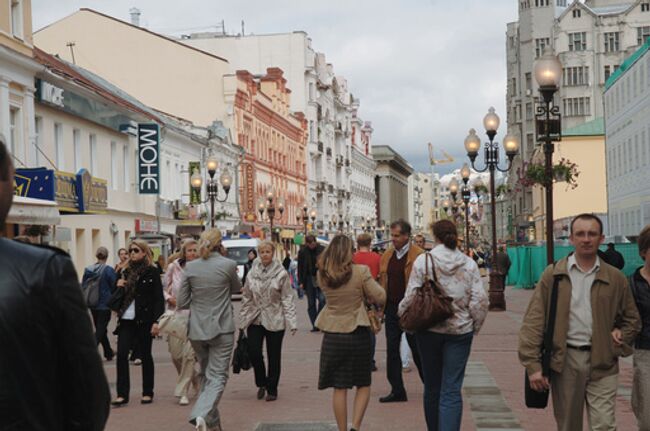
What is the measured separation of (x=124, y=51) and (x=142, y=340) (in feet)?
155

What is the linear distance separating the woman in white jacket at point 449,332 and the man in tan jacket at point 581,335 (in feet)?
5.21

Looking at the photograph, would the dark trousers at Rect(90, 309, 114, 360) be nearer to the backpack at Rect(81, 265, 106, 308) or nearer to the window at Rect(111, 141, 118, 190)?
the backpack at Rect(81, 265, 106, 308)

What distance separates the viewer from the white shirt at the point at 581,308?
660 cm

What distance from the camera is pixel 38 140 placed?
30.9 meters

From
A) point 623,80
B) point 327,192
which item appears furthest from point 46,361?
point 327,192

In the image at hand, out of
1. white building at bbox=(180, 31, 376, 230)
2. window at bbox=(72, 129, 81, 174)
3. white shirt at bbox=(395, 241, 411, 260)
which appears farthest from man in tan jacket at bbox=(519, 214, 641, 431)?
white building at bbox=(180, 31, 376, 230)

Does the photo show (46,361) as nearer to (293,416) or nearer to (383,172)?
(293,416)

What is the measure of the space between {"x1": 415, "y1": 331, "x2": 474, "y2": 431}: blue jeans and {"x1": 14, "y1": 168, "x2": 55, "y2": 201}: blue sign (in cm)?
1844

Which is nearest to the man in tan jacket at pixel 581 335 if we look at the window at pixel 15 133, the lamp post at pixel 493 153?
the lamp post at pixel 493 153

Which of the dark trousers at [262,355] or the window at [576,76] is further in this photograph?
the window at [576,76]

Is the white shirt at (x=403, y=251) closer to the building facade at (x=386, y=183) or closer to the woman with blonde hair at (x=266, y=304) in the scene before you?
the woman with blonde hair at (x=266, y=304)

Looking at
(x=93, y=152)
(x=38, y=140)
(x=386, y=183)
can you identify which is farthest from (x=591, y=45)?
(x=386, y=183)

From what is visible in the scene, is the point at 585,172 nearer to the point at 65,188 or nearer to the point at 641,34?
the point at 641,34

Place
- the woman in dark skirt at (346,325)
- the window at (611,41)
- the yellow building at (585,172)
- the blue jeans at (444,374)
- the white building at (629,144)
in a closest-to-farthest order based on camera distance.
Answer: the blue jeans at (444,374), the woman in dark skirt at (346,325), the white building at (629,144), the yellow building at (585,172), the window at (611,41)
